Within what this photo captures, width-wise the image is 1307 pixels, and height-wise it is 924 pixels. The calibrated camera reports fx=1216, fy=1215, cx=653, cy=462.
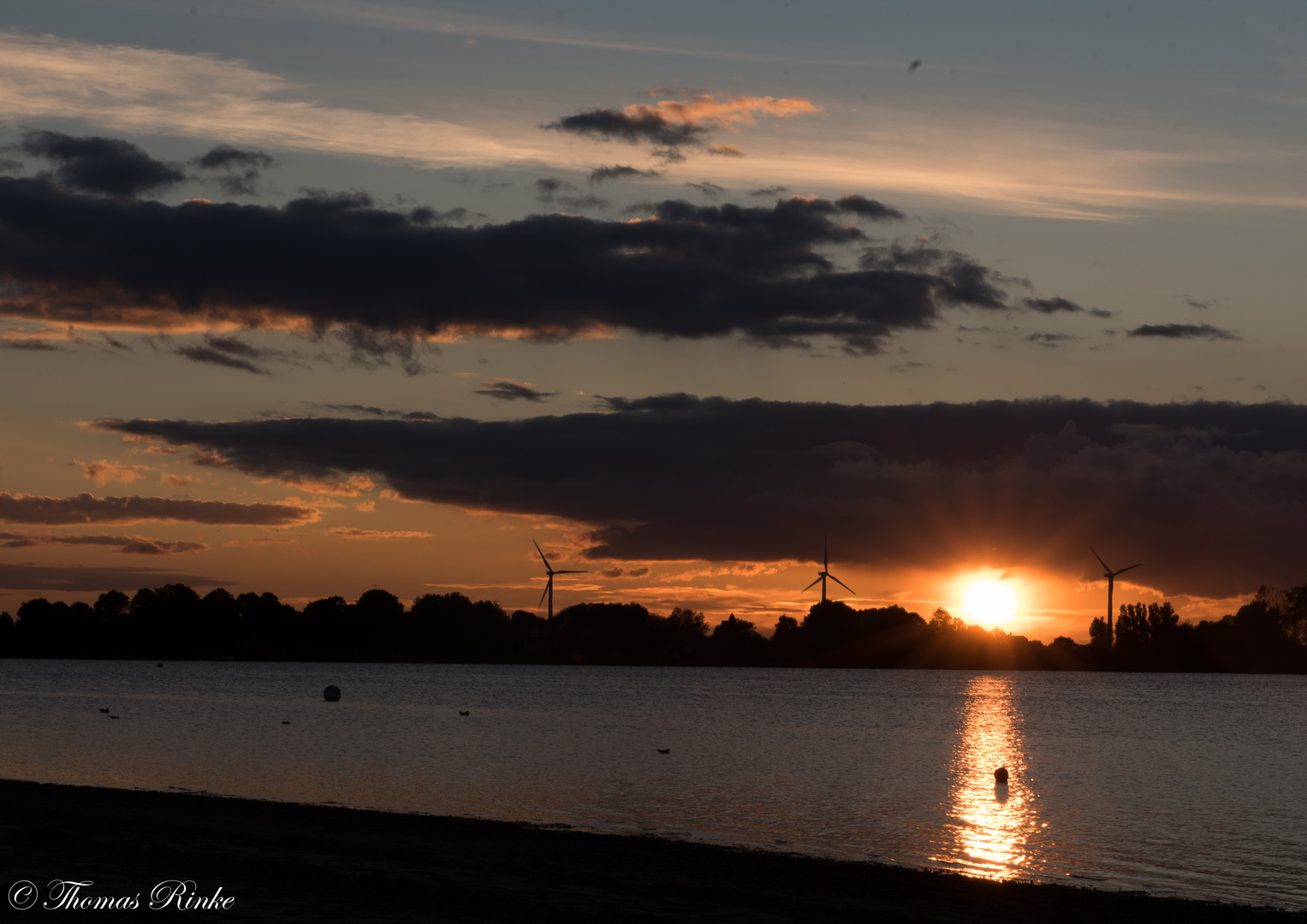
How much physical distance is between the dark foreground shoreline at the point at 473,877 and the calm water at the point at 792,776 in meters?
6.78

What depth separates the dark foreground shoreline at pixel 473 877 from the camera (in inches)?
1101

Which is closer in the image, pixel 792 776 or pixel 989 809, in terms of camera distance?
pixel 989 809

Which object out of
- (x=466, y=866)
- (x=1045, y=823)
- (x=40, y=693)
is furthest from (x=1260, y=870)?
(x=40, y=693)

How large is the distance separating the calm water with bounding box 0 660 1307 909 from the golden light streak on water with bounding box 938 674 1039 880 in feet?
0.80

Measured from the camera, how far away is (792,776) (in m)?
77.2

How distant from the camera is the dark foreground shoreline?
91.8ft

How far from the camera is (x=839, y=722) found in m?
145
